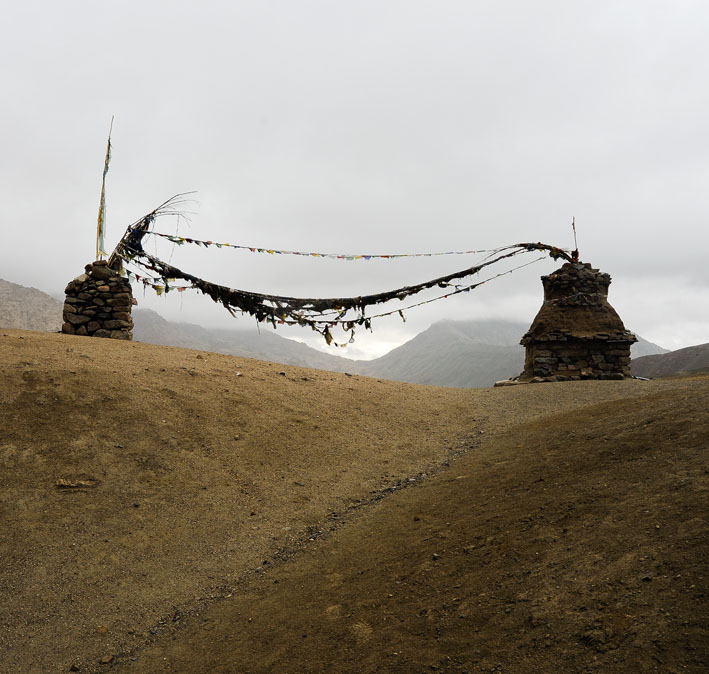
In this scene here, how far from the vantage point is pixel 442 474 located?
23.7 ft

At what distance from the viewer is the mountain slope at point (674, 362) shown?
266 feet

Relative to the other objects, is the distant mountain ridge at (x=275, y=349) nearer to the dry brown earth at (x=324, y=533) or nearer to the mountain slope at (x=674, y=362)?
the mountain slope at (x=674, y=362)

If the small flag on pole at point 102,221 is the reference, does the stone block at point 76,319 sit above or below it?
below

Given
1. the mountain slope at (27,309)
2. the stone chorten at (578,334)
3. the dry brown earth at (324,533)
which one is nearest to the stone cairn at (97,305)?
the dry brown earth at (324,533)

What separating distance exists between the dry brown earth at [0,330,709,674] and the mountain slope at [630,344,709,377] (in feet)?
290

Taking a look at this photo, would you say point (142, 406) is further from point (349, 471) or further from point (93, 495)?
point (349, 471)

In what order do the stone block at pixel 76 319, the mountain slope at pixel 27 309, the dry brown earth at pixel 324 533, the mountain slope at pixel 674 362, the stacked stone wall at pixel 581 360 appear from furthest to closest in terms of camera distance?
the mountain slope at pixel 674 362
the mountain slope at pixel 27 309
the stacked stone wall at pixel 581 360
the stone block at pixel 76 319
the dry brown earth at pixel 324 533

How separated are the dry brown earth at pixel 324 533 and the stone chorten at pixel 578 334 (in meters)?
9.36

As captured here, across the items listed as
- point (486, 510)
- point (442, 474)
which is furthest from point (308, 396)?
point (486, 510)

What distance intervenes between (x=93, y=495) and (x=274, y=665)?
3991 mm

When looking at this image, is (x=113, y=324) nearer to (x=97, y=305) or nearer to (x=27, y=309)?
(x=97, y=305)

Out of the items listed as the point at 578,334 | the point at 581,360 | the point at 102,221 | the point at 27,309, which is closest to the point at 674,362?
the point at 581,360

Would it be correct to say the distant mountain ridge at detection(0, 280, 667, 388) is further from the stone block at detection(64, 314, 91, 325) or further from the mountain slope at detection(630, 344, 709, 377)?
the stone block at detection(64, 314, 91, 325)

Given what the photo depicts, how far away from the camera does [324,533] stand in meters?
5.79
